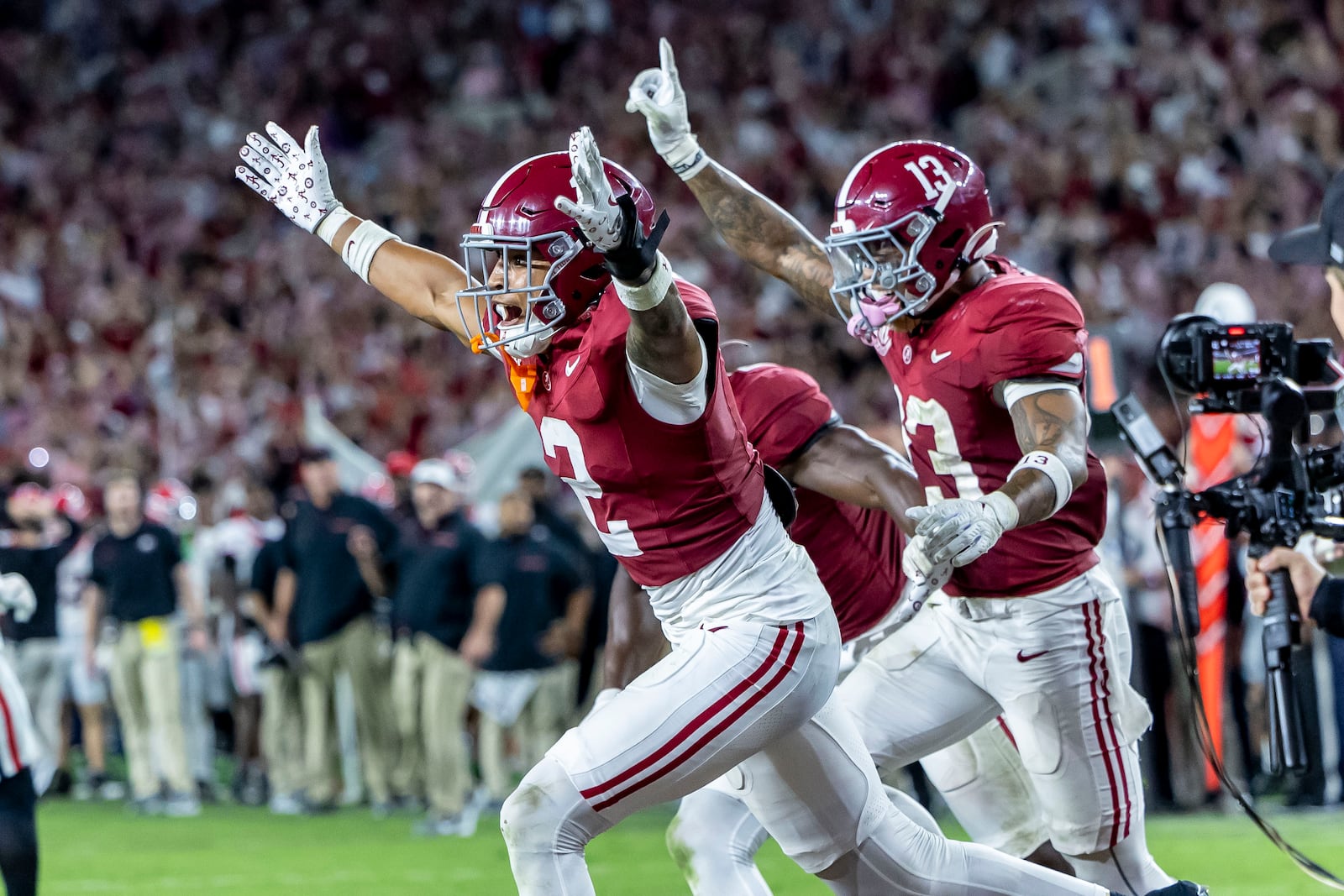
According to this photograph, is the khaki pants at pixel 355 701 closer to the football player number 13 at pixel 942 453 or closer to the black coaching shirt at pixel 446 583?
the black coaching shirt at pixel 446 583

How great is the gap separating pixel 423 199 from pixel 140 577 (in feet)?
18.3

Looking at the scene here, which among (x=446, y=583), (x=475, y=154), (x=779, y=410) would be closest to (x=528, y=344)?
(x=779, y=410)

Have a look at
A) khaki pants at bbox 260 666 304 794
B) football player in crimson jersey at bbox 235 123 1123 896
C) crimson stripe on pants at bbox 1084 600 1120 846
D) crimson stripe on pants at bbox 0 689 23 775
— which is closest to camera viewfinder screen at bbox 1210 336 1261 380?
crimson stripe on pants at bbox 1084 600 1120 846

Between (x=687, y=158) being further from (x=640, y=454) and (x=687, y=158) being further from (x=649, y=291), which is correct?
(x=649, y=291)

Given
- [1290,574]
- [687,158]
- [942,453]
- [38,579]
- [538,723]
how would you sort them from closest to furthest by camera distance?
[942,453] → [1290,574] → [687,158] → [538,723] → [38,579]

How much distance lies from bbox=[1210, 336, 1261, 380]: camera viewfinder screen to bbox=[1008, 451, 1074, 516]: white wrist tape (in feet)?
3.01

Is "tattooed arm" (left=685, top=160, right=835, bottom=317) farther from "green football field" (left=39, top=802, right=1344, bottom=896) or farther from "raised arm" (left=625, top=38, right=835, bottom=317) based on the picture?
"green football field" (left=39, top=802, right=1344, bottom=896)

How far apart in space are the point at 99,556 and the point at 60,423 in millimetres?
3213

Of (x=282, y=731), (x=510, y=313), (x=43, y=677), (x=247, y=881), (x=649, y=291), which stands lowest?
(x=282, y=731)

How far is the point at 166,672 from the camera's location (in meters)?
9.84

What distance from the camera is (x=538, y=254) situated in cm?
351

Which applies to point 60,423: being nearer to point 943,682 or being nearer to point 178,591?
point 178,591

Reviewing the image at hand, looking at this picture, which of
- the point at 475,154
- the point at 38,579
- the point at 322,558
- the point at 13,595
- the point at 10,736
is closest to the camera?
the point at 10,736

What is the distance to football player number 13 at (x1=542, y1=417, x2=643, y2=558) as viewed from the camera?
3402 millimetres
